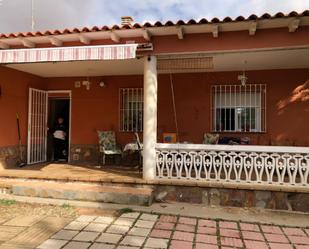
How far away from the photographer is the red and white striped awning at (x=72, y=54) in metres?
6.26

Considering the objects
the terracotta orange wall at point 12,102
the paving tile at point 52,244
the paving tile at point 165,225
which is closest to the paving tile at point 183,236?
the paving tile at point 165,225

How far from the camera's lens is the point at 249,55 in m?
7.23

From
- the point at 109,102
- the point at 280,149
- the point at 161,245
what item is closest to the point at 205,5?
the point at 109,102

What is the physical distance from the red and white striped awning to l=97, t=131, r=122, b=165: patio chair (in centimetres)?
344

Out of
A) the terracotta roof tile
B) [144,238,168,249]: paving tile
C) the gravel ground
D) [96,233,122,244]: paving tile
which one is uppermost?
the terracotta roof tile

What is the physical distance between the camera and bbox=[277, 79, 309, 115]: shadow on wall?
878cm

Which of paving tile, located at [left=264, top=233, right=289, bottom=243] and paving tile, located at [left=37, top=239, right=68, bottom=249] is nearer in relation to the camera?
paving tile, located at [left=37, top=239, right=68, bottom=249]

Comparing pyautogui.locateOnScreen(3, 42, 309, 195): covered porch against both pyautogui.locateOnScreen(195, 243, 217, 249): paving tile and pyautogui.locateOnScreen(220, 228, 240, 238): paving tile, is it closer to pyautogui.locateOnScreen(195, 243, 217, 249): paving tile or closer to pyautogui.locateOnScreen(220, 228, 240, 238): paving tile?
pyautogui.locateOnScreen(220, 228, 240, 238): paving tile

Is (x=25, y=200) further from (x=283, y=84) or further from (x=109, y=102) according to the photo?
(x=283, y=84)

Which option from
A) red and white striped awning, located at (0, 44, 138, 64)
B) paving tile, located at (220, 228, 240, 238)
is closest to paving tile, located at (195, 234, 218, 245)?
paving tile, located at (220, 228, 240, 238)

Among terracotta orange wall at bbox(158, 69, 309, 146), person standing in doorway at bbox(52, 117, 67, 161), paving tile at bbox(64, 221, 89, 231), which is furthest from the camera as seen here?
person standing in doorway at bbox(52, 117, 67, 161)

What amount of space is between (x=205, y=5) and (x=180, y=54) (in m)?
4.85

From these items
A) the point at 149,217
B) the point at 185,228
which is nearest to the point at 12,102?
the point at 149,217

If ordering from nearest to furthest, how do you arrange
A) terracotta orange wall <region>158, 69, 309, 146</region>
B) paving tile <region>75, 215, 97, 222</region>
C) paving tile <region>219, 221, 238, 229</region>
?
1. paving tile <region>219, 221, 238, 229</region>
2. paving tile <region>75, 215, 97, 222</region>
3. terracotta orange wall <region>158, 69, 309, 146</region>
